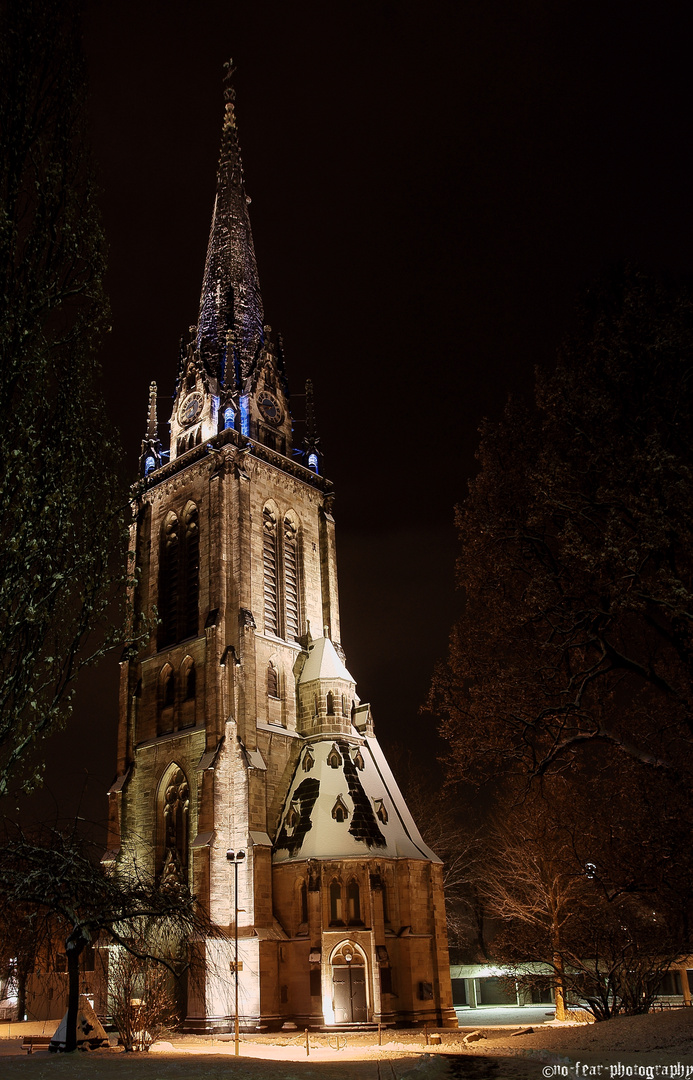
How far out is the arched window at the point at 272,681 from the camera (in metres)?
40.2

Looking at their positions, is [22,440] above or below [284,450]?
below

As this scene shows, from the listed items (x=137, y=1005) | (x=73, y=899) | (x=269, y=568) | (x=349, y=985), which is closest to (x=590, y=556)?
(x=73, y=899)

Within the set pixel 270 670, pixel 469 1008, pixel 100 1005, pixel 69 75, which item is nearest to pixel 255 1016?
pixel 100 1005

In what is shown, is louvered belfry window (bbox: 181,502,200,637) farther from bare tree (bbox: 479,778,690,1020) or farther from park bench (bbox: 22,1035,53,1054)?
park bench (bbox: 22,1035,53,1054)

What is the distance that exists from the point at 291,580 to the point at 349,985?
1858 cm

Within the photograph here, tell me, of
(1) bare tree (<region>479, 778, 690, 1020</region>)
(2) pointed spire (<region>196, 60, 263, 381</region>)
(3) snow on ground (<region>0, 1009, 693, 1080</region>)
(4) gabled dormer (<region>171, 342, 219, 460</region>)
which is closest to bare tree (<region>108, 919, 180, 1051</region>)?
(3) snow on ground (<region>0, 1009, 693, 1080</region>)

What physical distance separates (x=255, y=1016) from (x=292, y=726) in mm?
12015

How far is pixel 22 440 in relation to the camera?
1523 cm

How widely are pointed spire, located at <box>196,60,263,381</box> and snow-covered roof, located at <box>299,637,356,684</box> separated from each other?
14.8 metres

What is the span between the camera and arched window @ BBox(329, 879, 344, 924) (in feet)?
107

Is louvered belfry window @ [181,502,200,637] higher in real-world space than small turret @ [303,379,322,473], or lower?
lower

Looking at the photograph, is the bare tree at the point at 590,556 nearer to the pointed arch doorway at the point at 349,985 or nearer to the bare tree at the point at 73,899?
the bare tree at the point at 73,899

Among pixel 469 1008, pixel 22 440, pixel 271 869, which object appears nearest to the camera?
pixel 22 440

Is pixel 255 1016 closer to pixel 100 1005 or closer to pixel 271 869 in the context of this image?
pixel 271 869
